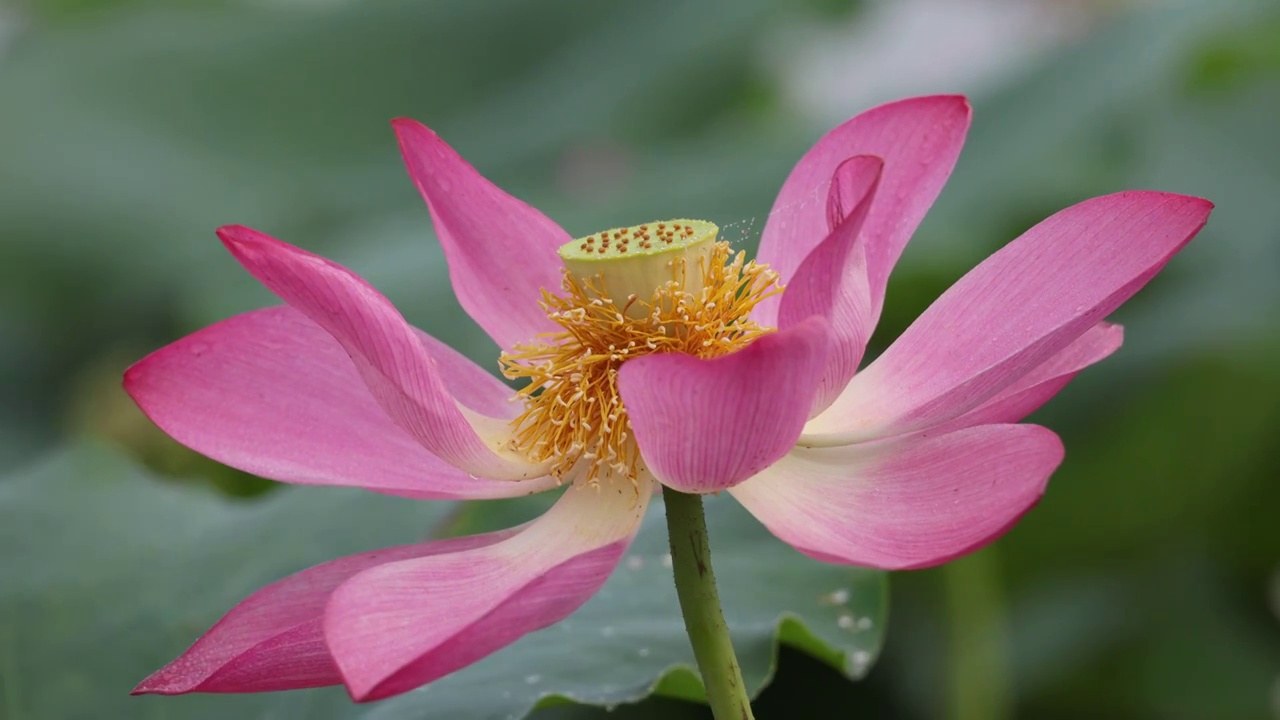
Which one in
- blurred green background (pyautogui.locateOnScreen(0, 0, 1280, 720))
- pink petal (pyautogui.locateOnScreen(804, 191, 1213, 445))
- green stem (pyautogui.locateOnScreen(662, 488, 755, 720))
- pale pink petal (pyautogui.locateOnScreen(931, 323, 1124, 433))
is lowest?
blurred green background (pyautogui.locateOnScreen(0, 0, 1280, 720))

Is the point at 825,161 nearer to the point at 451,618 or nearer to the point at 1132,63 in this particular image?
the point at 451,618

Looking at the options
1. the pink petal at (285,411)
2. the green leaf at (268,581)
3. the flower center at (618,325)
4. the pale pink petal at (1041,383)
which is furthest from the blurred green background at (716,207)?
the pale pink petal at (1041,383)

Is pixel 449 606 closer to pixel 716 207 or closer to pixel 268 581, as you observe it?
pixel 268 581

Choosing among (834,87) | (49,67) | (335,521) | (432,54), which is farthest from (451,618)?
(834,87)

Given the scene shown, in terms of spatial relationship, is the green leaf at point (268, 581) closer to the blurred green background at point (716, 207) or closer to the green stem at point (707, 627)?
the blurred green background at point (716, 207)

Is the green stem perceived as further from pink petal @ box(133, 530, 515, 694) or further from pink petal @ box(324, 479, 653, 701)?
pink petal @ box(133, 530, 515, 694)

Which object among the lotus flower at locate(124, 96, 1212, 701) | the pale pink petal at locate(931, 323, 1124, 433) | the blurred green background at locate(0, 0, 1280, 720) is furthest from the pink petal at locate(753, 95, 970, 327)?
the blurred green background at locate(0, 0, 1280, 720)
